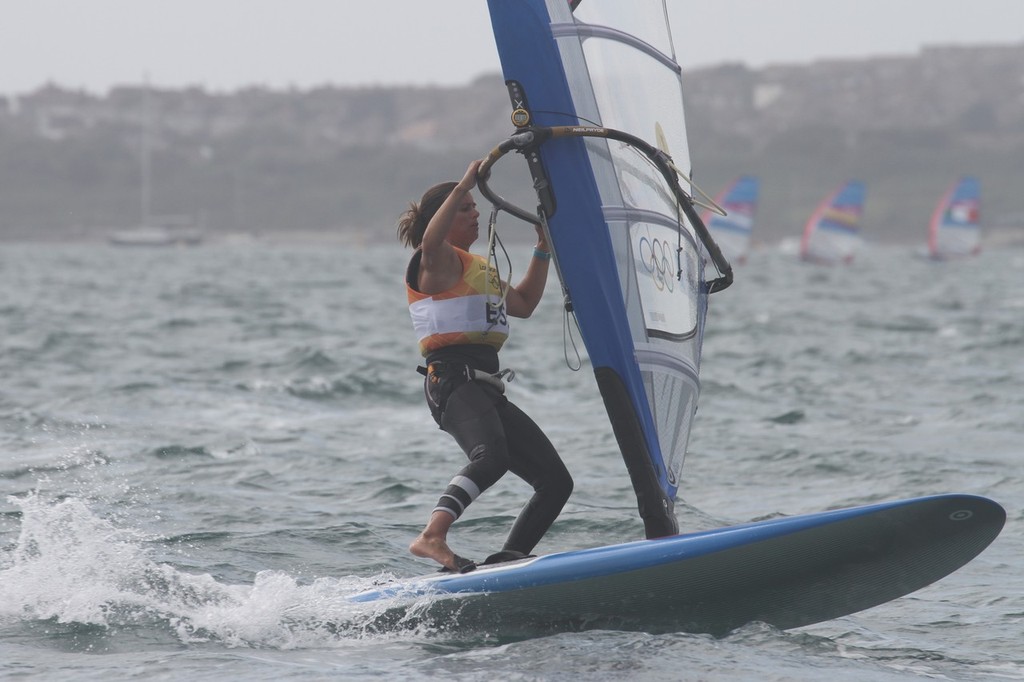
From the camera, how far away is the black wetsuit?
5.34 m

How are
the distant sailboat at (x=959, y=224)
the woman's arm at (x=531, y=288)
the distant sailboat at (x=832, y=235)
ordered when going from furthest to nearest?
the distant sailboat at (x=959, y=224), the distant sailboat at (x=832, y=235), the woman's arm at (x=531, y=288)

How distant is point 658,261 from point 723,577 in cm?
137

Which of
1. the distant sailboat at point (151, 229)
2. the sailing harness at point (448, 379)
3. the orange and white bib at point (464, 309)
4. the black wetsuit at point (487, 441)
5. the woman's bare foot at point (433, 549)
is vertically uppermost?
the distant sailboat at point (151, 229)

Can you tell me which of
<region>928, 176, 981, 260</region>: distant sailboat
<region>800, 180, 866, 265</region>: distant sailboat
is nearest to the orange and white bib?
<region>800, 180, 866, 265</region>: distant sailboat

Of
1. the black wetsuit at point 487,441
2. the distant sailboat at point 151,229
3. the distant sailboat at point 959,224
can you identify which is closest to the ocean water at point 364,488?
the black wetsuit at point 487,441

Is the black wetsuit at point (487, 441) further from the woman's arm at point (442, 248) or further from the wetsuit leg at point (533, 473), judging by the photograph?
the woman's arm at point (442, 248)

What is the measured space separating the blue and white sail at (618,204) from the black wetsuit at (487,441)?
335 millimetres

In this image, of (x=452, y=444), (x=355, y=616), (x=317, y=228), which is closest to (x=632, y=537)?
(x=355, y=616)

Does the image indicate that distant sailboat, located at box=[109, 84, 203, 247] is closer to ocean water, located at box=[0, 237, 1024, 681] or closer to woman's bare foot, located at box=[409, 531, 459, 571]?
ocean water, located at box=[0, 237, 1024, 681]

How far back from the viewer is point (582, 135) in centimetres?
536

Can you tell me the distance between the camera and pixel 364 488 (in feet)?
28.3

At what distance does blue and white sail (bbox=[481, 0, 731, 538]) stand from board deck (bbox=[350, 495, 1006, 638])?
463mm

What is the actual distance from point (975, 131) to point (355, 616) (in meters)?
172

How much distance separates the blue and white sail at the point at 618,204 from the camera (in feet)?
17.7
